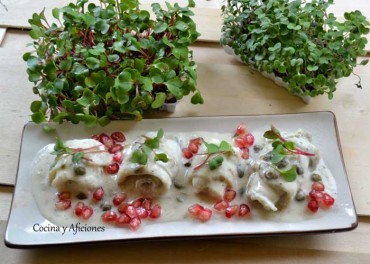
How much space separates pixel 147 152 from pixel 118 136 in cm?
21

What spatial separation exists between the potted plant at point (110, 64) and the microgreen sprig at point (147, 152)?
0.19 m

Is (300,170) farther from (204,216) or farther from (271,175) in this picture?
(204,216)

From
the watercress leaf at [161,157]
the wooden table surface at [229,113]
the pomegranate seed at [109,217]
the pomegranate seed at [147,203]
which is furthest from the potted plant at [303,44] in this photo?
the pomegranate seed at [109,217]

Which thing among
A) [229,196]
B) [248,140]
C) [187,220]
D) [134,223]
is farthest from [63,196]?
[248,140]

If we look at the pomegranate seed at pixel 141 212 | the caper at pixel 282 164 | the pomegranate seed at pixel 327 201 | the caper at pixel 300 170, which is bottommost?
the pomegranate seed at pixel 141 212

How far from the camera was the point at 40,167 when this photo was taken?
5.12 feet

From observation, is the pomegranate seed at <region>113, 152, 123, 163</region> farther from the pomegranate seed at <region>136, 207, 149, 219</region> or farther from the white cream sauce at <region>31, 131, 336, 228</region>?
the pomegranate seed at <region>136, 207, 149, 219</region>

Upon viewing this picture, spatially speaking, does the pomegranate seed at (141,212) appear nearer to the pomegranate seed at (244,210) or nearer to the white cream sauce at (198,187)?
the white cream sauce at (198,187)

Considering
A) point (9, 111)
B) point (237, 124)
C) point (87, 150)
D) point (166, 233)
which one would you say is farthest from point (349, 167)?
point (9, 111)

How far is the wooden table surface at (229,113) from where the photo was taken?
1.46m

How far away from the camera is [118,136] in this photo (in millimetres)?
1650

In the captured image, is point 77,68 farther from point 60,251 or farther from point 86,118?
point 60,251

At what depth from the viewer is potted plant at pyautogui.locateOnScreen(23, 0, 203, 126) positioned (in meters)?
1.61

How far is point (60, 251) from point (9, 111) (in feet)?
2.13
